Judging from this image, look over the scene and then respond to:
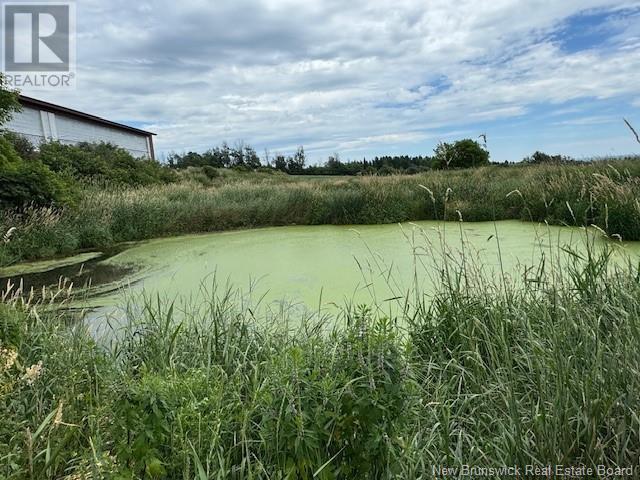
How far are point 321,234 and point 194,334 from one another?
16.4 feet

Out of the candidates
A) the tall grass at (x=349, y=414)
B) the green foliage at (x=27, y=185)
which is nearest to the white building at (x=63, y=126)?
the green foliage at (x=27, y=185)

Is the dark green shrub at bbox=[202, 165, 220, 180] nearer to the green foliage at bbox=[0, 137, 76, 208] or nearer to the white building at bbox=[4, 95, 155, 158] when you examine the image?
the white building at bbox=[4, 95, 155, 158]

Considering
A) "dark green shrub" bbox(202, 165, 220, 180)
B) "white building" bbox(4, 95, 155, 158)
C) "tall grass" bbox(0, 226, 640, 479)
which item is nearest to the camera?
"tall grass" bbox(0, 226, 640, 479)

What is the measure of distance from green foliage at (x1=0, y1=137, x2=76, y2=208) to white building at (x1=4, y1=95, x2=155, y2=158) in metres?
6.94

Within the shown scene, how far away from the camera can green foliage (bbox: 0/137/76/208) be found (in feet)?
21.1

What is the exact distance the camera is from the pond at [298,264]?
11.5ft

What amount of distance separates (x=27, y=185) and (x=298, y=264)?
188 inches

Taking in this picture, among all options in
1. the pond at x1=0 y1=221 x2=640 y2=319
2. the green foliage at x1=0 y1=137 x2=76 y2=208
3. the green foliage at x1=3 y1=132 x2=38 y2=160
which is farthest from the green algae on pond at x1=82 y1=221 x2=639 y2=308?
the green foliage at x1=3 y1=132 x2=38 y2=160

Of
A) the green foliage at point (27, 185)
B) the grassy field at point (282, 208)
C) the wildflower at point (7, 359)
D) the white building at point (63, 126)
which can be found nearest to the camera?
the wildflower at point (7, 359)

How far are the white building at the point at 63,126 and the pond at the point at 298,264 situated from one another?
959cm

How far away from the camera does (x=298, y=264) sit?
482cm

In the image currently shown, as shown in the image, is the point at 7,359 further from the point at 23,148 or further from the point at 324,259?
the point at 23,148

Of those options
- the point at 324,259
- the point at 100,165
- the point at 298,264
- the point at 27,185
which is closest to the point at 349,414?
the point at 298,264

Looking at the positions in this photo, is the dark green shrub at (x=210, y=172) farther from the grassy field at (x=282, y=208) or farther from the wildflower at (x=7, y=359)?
the wildflower at (x=7, y=359)
